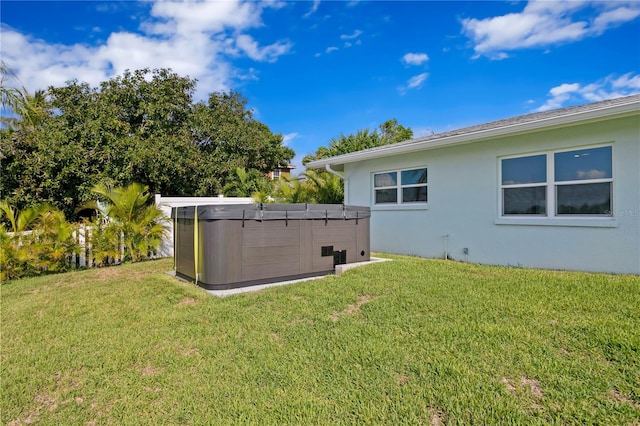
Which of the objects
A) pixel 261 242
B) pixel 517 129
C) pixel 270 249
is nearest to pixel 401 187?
pixel 517 129

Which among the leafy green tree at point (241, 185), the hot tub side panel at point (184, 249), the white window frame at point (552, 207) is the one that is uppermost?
the leafy green tree at point (241, 185)

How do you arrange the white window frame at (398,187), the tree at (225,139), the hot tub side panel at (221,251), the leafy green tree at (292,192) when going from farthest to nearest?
the tree at (225,139)
the leafy green tree at (292,192)
the white window frame at (398,187)
the hot tub side panel at (221,251)

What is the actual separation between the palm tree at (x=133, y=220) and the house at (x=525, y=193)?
5.63 metres

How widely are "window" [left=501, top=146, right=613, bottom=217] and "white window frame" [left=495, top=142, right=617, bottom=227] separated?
0.05 feet

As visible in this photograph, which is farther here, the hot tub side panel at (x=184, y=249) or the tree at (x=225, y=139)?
the tree at (x=225, y=139)

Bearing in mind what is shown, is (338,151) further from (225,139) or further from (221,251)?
(221,251)

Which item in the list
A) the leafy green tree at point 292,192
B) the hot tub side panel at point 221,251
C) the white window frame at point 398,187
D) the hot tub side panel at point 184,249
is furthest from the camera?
the leafy green tree at point 292,192

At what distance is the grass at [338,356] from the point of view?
93.0 inches

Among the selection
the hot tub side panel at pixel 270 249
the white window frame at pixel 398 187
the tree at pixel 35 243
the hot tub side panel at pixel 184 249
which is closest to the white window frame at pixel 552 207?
the white window frame at pixel 398 187

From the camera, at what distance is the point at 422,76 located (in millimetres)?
13883

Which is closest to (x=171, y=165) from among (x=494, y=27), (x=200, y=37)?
(x=200, y=37)

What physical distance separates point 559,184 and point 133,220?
9.28 metres

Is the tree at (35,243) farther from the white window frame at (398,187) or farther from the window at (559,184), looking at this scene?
the window at (559,184)

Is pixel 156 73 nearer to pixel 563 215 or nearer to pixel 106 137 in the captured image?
pixel 106 137
